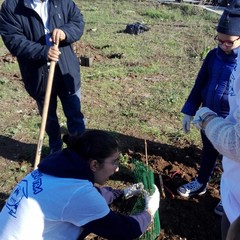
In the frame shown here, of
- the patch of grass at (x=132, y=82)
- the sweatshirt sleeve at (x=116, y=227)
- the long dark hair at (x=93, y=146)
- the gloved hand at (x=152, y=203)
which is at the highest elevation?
the long dark hair at (x=93, y=146)

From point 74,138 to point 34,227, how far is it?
0.47 m

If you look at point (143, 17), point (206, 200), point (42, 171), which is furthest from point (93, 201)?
point (143, 17)

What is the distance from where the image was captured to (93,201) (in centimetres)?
183

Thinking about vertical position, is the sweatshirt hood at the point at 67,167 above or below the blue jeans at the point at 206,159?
above

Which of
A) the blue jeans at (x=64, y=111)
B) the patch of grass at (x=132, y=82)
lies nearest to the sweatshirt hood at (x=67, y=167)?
the blue jeans at (x=64, y=111)

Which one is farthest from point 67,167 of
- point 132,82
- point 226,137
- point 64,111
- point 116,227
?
point 132,82

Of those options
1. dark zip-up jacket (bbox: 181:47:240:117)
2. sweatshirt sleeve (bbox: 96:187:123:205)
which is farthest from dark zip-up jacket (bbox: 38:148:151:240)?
dark zip-up jacket (bbox: 181:47:240:117)

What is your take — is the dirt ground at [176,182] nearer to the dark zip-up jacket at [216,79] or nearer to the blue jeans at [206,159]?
the blue jeans at [206,159]

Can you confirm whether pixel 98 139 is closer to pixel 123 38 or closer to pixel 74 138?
pixel 74 138

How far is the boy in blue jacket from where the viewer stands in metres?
2.42

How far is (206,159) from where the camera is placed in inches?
121

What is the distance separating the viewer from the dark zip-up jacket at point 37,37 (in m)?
2.98

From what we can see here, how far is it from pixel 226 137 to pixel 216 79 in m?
1.36

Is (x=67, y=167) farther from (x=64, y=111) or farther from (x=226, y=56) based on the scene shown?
(x=64, y=111)
